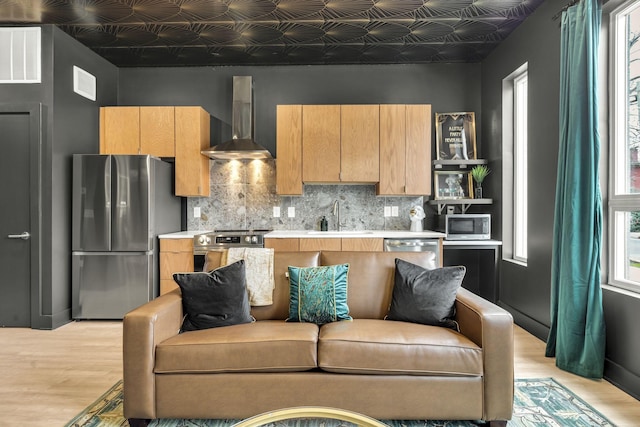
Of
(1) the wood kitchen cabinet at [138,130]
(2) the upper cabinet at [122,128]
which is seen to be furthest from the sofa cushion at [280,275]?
(2) the upper cabinet at [122,128]

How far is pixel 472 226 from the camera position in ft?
15.4

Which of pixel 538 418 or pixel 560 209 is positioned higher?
pixel 560 209

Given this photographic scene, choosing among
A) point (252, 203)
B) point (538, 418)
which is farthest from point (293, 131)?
point (538, 418)

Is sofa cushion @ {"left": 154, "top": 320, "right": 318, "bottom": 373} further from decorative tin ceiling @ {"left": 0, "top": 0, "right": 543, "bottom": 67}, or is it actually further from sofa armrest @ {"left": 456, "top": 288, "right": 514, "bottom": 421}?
decorative tin ceiling @ {"left": 0, "top": 0, "right": 543, "bottom": 67}

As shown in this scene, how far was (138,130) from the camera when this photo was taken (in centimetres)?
489

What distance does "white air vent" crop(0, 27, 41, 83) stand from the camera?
13.7 feet

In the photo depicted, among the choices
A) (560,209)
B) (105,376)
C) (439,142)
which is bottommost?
(105,376)

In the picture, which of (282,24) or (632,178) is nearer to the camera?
(632,178)

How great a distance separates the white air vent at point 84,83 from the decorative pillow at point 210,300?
10.1 feet

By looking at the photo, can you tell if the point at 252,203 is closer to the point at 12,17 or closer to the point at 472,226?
the point at 472,226

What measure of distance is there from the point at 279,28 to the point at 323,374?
3.33 meters

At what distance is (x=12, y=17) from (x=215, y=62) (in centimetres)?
197

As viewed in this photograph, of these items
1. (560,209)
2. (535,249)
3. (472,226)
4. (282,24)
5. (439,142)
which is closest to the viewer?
(560,209)

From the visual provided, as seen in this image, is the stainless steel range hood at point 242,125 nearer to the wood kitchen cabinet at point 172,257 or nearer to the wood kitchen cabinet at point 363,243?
the wood kitchen cabinet at point 172,257
